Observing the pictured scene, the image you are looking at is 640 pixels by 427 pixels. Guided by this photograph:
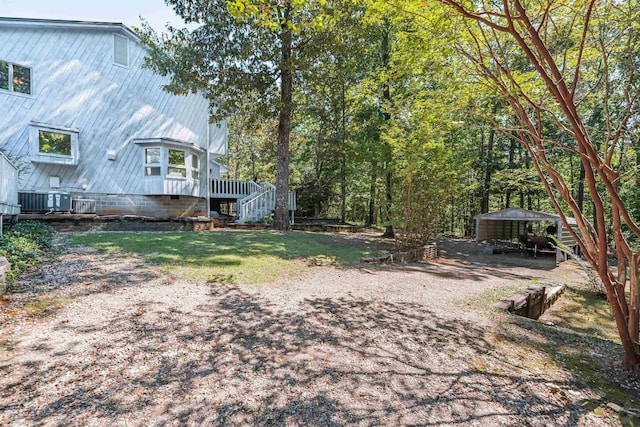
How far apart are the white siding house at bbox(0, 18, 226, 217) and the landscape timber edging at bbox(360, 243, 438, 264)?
31.6ft

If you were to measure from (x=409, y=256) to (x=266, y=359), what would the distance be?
7.09 metres

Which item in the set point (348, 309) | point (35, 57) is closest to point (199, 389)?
point (348, 309)

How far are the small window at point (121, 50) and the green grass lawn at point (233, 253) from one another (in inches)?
333

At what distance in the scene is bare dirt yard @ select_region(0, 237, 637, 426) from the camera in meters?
2.28

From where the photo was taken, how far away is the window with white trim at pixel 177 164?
45.9 ft

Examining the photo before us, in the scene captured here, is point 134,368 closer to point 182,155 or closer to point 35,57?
point 182,155

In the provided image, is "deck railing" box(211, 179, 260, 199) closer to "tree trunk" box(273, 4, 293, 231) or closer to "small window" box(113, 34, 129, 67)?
"tree trunk" box(273, 4, 293, 231)

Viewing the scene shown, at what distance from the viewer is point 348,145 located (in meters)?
16.5

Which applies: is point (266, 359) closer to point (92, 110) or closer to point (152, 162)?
point (152, 162)

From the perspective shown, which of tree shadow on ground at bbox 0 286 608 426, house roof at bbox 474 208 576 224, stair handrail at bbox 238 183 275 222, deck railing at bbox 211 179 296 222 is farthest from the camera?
deck railing at bbox 211 179 296 222

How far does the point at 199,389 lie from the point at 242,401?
14.2 inches

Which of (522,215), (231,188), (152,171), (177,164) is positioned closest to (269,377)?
(152,171)

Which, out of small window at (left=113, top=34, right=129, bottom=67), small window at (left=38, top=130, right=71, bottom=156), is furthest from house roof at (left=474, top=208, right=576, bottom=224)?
small window at (left=38, top=130, right=71, bottom=156)

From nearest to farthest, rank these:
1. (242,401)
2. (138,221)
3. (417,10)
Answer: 1. (242,401)
2. (417,10)
3. (138,221)
